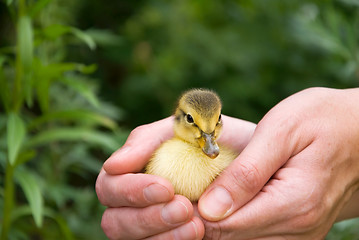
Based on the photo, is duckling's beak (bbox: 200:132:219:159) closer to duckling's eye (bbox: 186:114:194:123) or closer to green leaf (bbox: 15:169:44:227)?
duckling's eye (bbox: 186:114:194:123)

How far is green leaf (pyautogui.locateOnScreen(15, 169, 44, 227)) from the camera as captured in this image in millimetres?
1711

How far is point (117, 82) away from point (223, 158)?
2.51 m

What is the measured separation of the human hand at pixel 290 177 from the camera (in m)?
1.27

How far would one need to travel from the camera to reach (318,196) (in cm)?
129

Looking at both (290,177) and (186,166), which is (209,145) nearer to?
(186,166)

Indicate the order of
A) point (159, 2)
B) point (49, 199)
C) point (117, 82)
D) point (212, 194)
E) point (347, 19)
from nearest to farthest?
point (212, 194), point (347, 19), point (49, 199), point (159, 2), point (117, 82)

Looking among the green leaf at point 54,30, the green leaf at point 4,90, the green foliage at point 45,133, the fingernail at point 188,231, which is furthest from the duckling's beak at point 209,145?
the green leaf at point 4,90

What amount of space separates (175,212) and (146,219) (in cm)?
12

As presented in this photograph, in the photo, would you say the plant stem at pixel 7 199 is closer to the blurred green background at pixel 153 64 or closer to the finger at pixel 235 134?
the blurred green background at pixel 153 64

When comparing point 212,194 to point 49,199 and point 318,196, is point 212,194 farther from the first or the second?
point 49,199

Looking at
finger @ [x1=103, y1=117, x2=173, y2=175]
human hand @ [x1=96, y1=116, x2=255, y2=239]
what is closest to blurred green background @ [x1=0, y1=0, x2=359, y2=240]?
finger @ [x1=103, y1=117, x2=173, y2=175]

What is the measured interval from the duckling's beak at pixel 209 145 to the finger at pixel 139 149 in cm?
25

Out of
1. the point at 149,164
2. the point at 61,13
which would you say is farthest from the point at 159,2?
the point at 149,164

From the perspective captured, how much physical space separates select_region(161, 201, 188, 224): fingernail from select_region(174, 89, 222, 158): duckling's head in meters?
0.18
